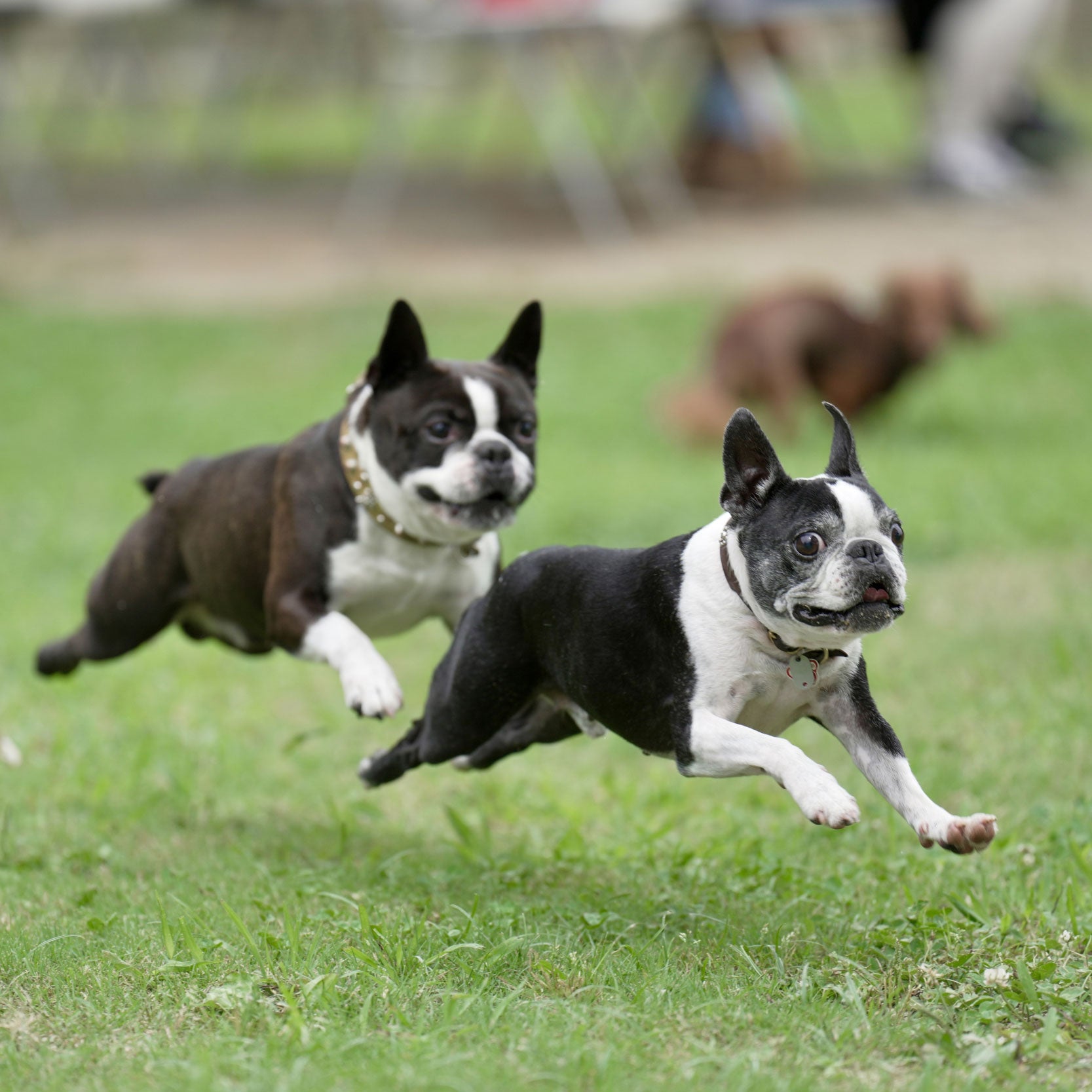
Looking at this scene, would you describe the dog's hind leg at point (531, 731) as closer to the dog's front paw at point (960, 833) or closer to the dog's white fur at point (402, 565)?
the dog's white fur at point (402, 565)

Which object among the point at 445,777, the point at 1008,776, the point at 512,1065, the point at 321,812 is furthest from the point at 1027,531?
the point at 512,1065

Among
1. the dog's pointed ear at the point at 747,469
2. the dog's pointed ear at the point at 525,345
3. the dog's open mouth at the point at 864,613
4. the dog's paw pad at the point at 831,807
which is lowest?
the dog's paw pad at the point at 831,807

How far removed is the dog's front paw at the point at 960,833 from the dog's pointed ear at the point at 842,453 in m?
0.78

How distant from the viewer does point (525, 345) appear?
4688 mm

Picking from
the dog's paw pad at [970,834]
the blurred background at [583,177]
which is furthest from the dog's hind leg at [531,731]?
the blurred background at [583,177]

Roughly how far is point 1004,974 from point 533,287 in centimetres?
1099

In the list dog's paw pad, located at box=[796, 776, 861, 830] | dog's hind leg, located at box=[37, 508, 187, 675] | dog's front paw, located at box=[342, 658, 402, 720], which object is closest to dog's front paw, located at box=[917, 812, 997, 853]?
dog's paw pad, located at box=[796, 776, 861, 830]

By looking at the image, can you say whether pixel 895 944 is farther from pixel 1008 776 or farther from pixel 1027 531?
pixel 1027 531

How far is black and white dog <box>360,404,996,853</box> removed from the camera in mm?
3381

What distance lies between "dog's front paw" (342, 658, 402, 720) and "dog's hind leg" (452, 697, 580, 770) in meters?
0.32

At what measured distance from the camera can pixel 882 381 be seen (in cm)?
1079

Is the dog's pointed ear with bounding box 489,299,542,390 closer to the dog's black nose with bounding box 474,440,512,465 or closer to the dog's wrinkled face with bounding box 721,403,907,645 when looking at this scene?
the dog's black nose with bounding box 474,440,512,465

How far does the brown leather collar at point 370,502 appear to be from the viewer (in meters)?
4.51

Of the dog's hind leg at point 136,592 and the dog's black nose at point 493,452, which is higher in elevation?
the dog's black nose at point 493,452
